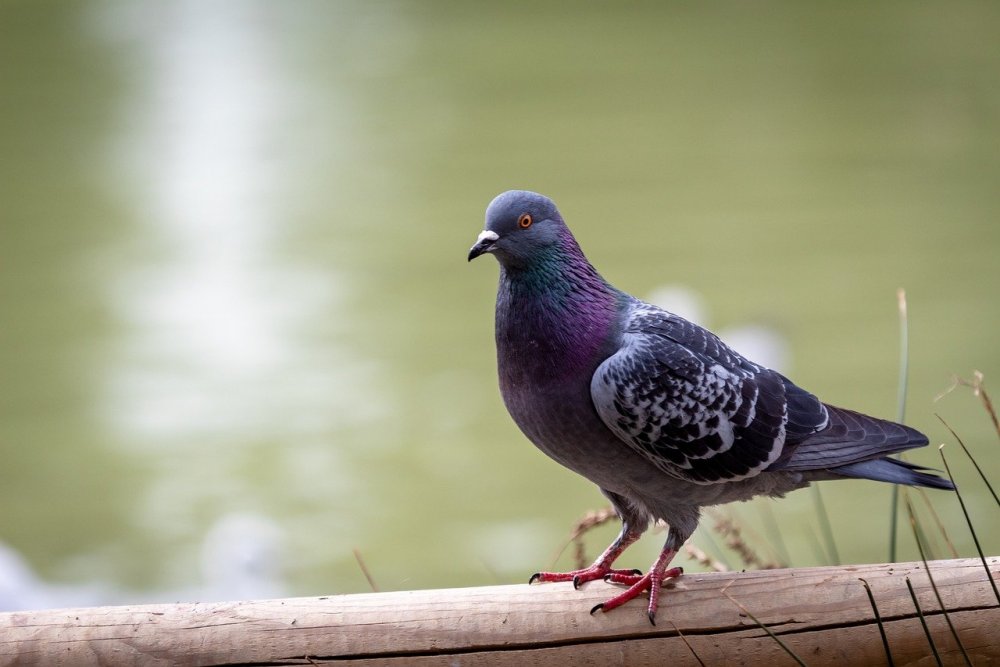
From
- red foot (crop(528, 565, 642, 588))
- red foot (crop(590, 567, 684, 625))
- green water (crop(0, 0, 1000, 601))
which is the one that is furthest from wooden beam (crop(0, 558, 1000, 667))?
green water (crop(0, 0, 1000, 601))

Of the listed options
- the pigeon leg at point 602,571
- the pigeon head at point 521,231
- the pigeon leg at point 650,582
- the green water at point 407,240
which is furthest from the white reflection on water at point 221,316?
the pigeon head at point 521,231

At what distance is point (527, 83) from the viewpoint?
916cm

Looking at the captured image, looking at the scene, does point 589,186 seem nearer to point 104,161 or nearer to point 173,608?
point 104,161

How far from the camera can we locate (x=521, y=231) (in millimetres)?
1889

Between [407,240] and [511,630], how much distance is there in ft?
16.9

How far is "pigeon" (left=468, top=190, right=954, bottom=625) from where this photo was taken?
189cm

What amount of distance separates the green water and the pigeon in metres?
0.88

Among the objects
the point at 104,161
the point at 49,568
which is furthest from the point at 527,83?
the point at 49,568

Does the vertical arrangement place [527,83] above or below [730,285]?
above

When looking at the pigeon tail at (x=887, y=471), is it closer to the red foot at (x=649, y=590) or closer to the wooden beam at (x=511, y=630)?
the wooden beam at (x=511, y=630)

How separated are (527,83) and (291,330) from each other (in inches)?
160

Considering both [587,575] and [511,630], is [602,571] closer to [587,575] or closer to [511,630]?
[587,575]

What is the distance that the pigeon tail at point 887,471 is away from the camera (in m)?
1.98

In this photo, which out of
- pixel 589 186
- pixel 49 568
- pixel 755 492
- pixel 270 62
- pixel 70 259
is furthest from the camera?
pixel 270 62
